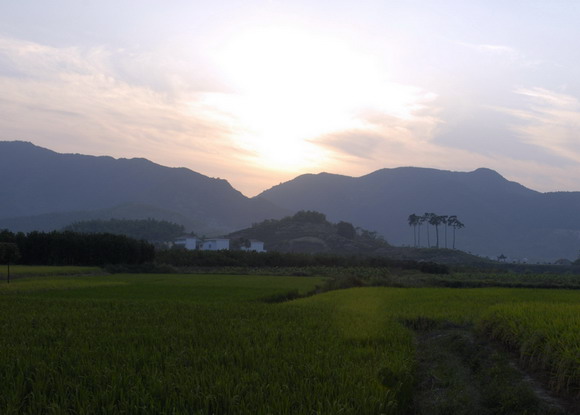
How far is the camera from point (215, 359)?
27.1 ft

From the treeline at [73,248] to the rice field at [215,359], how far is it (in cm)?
4551

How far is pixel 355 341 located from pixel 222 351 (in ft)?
10.2

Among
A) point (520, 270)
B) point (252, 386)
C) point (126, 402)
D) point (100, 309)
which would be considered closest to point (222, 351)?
point (252, 386)

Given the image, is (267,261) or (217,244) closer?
(267,261)

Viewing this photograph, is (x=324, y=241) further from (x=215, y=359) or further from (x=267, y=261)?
(x=215, y=359)

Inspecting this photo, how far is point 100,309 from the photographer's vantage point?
1560cm

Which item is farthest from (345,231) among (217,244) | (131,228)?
(131,228)

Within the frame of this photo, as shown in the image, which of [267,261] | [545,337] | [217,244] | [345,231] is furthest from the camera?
[345,231]

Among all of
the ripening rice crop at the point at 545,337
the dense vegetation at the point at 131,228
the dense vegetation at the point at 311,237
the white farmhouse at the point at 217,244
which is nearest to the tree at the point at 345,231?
the dense vegetation at the point at 311,237

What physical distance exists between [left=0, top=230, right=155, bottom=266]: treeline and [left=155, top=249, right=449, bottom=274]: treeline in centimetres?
517

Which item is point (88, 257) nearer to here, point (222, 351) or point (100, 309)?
point (100, 309)

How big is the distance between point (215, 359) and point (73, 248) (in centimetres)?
5513

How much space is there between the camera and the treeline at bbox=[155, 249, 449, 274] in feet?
221

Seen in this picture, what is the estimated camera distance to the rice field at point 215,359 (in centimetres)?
605
